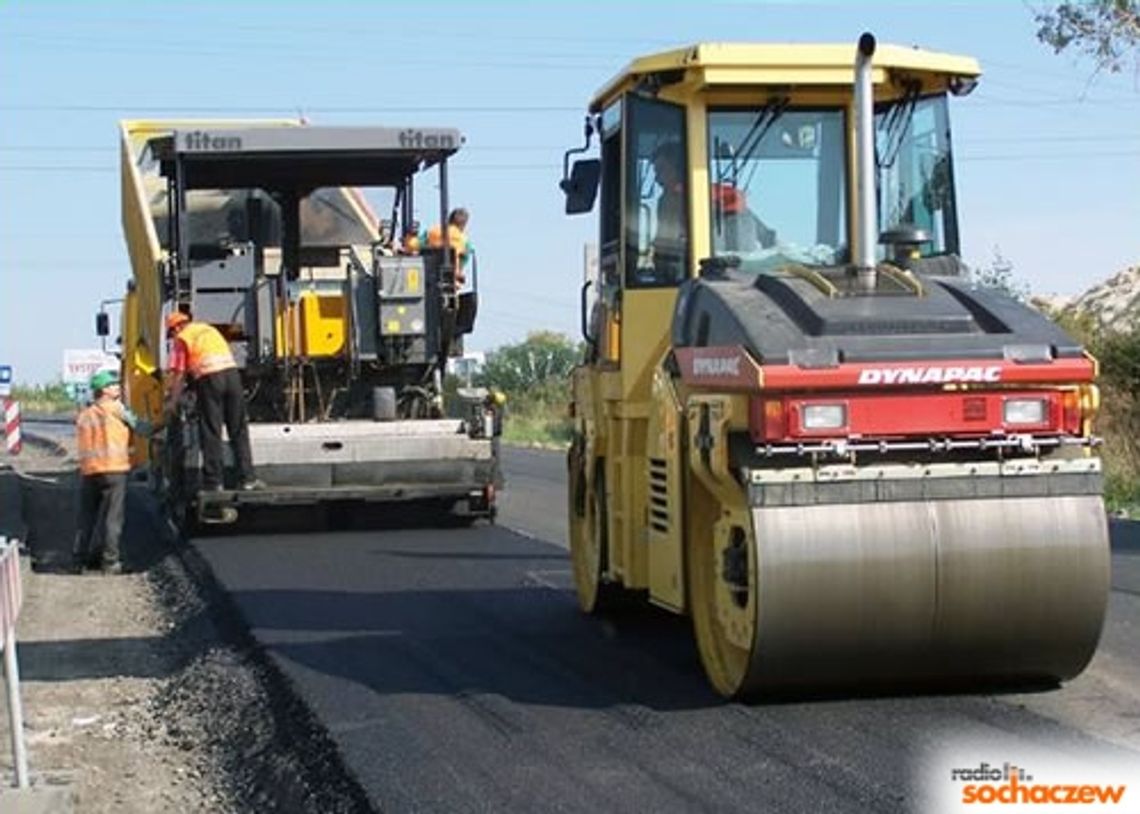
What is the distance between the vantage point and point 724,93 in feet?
26.2

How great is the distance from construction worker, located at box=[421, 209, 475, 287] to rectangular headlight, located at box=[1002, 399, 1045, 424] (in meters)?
8.65

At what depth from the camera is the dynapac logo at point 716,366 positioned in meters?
6.72

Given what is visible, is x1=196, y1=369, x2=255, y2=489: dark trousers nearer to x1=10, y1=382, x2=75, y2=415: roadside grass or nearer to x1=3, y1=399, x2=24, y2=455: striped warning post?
x1=3, y1=399, x2=24, y2=455: striped warning post

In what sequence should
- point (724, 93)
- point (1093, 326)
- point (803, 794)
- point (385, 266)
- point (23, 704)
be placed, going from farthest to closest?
point (1093, 326), point (385, 266), point (23, 704), point (724, 93), point (803, 794)

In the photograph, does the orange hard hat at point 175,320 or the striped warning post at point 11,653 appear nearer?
the striped warning post at point 11,653

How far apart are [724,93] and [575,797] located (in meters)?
3.39

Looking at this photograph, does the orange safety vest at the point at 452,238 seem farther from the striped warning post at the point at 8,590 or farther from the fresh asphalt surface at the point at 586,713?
the striped warning post at the point at 8,590

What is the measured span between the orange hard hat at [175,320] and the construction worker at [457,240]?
2.07m

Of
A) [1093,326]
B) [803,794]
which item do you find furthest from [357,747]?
[1093,326]

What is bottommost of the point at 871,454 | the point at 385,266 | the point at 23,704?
the point at 23,704

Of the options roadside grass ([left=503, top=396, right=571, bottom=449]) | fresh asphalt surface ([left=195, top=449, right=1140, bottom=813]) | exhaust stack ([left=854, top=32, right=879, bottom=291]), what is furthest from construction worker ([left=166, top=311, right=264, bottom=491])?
roadside grass ([left=503, top=396, right=571, bottom=449])

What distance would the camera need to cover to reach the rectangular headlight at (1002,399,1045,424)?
22.1ft

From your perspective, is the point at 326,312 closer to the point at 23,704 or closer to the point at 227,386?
the point at 227,386

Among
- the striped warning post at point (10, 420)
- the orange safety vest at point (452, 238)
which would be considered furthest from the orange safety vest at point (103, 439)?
the striped warning post at point (10, 420)
